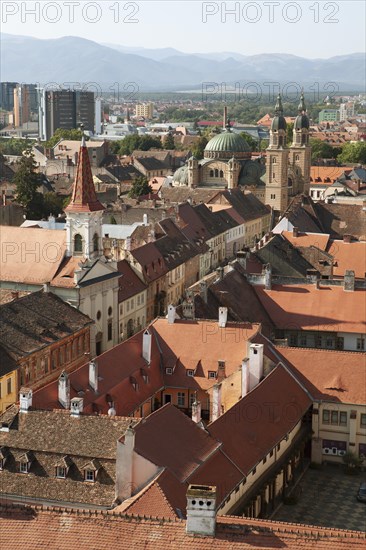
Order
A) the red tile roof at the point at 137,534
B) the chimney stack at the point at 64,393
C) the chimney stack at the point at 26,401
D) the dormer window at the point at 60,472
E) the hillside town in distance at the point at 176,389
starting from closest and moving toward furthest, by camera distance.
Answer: the red tile roof at the point at 137,534 < the hillside town in distance at the point at 176,389 < the dormer window at the point at 60,472 < the chimney stack at the point at 26,401 < the chimney stack at the point at 64,393

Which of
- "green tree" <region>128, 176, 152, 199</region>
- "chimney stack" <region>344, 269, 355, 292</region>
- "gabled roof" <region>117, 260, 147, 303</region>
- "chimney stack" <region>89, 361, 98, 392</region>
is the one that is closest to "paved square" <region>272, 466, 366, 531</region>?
"chimney stack" <region>89, 361, 98, 392</region>

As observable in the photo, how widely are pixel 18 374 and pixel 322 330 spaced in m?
19.0

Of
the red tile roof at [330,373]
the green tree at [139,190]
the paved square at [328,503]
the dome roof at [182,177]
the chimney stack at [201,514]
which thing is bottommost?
the paved square at [328,503]

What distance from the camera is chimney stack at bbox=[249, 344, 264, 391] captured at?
1772 inches

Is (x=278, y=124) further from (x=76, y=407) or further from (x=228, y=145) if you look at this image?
(x=76, y=407)

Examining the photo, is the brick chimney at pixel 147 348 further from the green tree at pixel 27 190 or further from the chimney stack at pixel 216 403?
the green tree at pixel 27 190

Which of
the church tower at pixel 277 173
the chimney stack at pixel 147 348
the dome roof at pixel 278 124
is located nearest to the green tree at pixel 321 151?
the dome roof at pixel 278 124

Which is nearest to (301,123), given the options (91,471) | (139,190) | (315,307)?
(139,190)

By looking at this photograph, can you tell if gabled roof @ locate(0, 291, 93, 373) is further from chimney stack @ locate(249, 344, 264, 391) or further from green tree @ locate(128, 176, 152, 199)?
green tree @ locate(128, 176, 152, 199)

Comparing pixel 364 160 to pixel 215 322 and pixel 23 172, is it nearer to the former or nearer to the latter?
pixel 23 172

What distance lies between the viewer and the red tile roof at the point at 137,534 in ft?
78.3

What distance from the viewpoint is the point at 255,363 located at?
1785 inches

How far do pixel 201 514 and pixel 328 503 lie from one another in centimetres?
2035

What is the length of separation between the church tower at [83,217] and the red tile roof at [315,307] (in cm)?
1127
